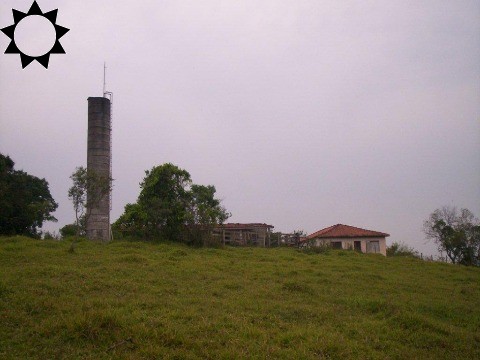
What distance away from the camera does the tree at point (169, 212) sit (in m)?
26.6

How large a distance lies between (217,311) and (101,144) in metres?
20.8

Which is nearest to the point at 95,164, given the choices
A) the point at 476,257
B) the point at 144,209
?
the point at 144,209

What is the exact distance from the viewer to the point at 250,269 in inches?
692

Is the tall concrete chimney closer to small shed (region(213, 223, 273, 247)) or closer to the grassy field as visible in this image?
small shed (region(213, 223, 273, 247))

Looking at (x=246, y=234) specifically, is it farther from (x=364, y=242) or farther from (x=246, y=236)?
(x=364, y=242)

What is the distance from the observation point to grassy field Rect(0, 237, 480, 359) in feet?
28.4

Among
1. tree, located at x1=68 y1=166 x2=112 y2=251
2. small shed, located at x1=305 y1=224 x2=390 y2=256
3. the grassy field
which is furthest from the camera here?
small shed, located at x1=305 y1=224 x2=390 y2=256

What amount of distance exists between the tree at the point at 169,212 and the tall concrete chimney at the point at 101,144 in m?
0.95

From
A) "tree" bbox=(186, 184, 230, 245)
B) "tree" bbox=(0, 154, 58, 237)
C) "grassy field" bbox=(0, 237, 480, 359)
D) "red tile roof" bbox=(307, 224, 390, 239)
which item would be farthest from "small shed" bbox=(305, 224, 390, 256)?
"tree" bbox=(0, 154, 58, 237)

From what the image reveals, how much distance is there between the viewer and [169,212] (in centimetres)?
2645

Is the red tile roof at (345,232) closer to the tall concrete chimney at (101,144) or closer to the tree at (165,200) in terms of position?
the tree at (165,200)

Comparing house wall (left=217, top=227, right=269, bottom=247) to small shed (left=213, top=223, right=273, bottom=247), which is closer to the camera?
small shed (left=213, top=223, right=273, bottom=247)

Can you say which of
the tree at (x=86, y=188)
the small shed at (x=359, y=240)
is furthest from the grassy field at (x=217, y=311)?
the small shed at (x=359, y=240)

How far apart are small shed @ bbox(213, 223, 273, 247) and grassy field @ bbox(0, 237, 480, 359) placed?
1036 cm
